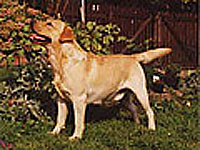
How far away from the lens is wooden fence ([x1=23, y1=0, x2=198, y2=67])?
422 inches

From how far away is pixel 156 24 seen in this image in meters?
11.9

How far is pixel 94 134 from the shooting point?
18.7 feet

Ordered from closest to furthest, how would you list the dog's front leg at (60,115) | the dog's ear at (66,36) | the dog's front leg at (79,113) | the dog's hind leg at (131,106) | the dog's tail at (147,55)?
the dog's ear at (66,36) < the dog's front leg at (79,113) < the dog's front leg at (60,115) < the dog's tail at (147,55) < the dog's hind leg at (131,106)

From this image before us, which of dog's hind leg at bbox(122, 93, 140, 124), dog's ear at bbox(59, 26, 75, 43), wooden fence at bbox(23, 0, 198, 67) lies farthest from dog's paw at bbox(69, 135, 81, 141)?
wooden fence at bbox(23, 0, 198, 67)

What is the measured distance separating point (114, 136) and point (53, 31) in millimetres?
1409

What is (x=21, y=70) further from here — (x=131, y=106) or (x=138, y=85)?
(x=138, y=85)

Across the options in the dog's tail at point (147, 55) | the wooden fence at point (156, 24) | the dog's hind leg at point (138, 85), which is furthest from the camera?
the wooden fence at point (156, 24)

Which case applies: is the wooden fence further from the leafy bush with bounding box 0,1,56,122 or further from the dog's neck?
the dog's neck

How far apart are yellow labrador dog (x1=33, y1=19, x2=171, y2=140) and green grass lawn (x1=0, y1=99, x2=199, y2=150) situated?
24 centimetres

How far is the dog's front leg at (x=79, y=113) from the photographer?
17.3ft

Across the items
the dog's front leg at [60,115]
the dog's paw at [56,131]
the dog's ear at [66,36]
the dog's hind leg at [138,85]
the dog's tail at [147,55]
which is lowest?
the dog's paw at [56,131]

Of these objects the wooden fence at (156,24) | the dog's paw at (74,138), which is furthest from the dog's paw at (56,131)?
the wooden fence at (156,24)

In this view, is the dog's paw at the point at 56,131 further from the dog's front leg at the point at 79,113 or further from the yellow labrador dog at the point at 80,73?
the dog's front leg at the point at 79,113

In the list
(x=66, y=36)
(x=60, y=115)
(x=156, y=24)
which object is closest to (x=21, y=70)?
(x=60, y=115)
